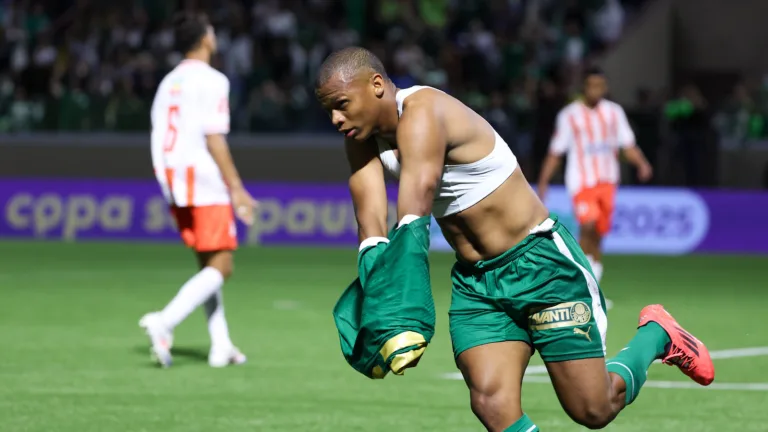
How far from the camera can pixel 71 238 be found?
20.9 metres

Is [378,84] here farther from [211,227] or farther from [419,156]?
[211,227]

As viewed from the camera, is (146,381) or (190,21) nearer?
(146,381)

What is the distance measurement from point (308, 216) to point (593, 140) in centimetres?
743

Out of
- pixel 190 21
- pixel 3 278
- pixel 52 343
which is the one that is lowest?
pixel 3 278

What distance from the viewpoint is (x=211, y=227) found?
949cm

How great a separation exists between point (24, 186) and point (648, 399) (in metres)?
14.3

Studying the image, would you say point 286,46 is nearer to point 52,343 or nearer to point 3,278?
point 3,278

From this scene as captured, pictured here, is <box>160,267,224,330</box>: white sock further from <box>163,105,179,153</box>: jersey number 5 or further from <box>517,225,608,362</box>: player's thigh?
<box>517,225,608,362</box>: player's thigh

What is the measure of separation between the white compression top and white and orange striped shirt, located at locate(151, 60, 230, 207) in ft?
13.3

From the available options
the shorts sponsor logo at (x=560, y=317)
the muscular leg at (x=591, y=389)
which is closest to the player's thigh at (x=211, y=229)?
the muscular leg at (x=591, y=389)

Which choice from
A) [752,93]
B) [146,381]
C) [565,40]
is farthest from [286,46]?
[146,381]

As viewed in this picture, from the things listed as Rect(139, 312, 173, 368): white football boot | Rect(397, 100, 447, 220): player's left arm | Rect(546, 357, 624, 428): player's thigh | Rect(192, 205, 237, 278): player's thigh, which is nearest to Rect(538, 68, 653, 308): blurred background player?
Rect(192, 205, 237, 278): player's thigh

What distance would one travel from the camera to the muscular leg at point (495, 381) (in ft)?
18.5

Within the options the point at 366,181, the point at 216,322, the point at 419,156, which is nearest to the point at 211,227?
the point at 216,322
